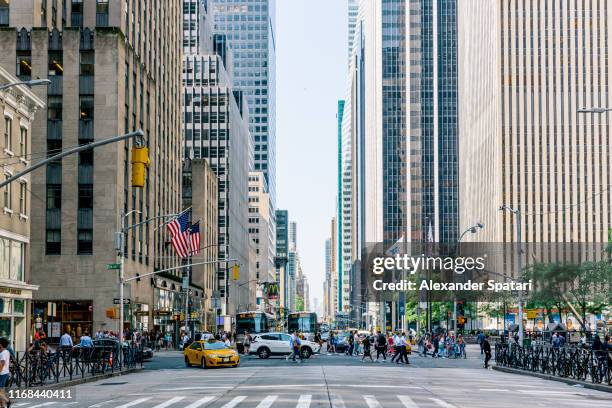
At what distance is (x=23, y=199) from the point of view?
4759 cm

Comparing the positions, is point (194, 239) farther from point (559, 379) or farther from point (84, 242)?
point (559, 379)

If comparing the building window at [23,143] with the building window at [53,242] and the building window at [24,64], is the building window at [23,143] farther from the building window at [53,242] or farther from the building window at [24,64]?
the building window at [24,64]

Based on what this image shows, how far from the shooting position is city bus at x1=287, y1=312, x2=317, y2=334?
86.7 metres

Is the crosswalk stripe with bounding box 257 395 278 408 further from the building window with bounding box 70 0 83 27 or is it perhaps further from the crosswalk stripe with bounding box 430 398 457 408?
the building window with bounding box 70 0 83 27

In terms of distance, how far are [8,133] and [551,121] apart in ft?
347

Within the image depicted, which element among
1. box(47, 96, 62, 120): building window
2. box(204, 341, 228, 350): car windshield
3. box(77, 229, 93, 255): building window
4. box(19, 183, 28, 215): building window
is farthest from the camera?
box(47, 96, 62, 120): building window

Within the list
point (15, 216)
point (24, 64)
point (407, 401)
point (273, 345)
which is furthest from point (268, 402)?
point (24, 64)

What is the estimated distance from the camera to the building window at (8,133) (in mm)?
43844

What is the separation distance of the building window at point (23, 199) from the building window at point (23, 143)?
85.9 inches

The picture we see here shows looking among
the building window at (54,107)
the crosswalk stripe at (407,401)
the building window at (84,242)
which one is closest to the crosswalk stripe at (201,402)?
the crosswalk stripe at (407,401)

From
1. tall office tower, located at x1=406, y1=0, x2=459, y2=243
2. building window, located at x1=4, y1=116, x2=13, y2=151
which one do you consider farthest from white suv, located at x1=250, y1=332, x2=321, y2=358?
tall office tower, located at x1=406, y1=0, x2=459, y2=243

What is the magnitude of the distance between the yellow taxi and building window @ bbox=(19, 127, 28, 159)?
13.8 m

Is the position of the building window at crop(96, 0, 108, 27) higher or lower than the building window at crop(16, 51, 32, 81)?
higher

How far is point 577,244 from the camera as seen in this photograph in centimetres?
13462
